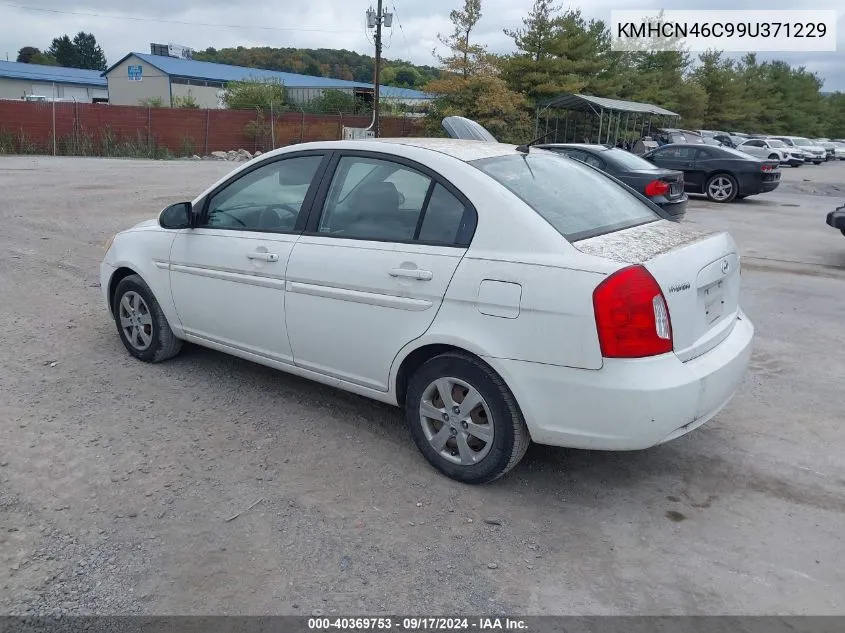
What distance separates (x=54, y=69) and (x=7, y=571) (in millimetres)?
76316

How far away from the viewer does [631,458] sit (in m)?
3.87

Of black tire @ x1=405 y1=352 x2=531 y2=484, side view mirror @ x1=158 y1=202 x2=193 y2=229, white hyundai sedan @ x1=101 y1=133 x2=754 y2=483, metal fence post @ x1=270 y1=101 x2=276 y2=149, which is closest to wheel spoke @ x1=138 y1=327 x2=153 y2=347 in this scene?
white hyundai sedan @ x1=101 y1=133 x2=754 y2=483

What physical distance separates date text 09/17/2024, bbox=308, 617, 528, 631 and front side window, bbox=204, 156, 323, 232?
225cm

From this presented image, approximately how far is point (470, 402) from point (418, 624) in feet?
3.58

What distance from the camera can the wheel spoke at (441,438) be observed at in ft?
11.6

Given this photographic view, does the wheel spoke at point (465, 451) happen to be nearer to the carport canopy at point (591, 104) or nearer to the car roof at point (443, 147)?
the car roof at point (443, 147)

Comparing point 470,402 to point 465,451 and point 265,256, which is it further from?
point 265,256

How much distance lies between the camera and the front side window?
417 cm

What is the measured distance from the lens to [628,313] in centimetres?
300

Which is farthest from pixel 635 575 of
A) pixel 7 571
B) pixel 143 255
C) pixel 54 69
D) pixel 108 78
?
pixel 54 69

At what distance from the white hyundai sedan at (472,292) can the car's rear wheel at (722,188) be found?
48.4 ft

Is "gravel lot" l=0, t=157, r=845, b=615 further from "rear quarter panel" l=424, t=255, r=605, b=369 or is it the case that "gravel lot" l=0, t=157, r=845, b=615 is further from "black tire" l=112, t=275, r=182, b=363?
"rear quarter panel" l=424, t=255, r=605, b=369

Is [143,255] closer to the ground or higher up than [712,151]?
closer to the ground

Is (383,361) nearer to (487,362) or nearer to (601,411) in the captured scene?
(487,362)
